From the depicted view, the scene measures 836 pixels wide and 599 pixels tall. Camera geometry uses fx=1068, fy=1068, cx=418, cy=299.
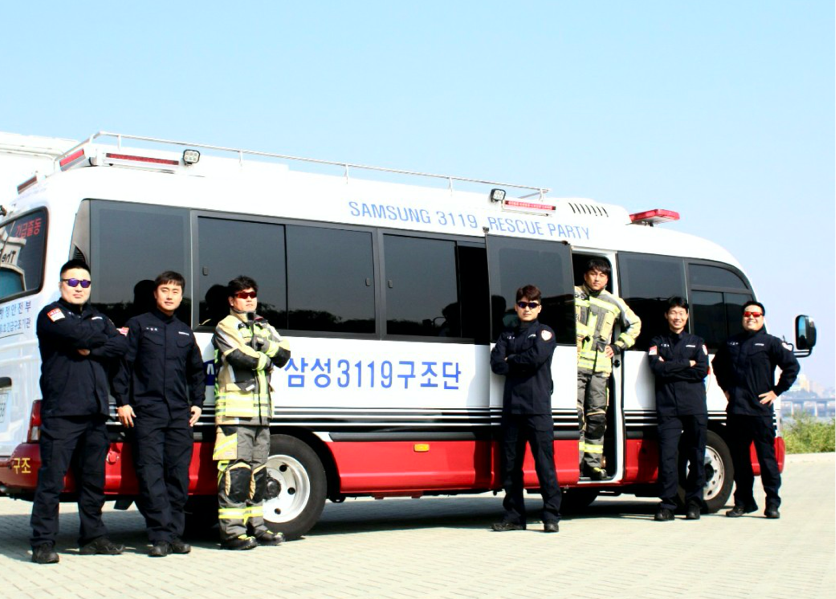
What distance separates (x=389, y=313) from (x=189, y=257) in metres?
1.85

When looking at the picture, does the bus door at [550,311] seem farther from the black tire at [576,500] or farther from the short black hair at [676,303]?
the black tire at [576,500]

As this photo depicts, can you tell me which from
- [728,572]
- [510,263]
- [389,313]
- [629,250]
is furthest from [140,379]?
[629,250]

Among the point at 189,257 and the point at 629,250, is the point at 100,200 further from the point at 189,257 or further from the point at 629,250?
the point at 629,250

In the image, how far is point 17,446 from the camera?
Result: 7.75 m

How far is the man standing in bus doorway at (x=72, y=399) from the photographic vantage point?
7.39 m

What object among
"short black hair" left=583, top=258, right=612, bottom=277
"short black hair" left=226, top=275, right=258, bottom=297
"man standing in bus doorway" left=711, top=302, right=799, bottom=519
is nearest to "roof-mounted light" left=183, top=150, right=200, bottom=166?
"short black hair" left=226, top=275, right=258, bottom=297

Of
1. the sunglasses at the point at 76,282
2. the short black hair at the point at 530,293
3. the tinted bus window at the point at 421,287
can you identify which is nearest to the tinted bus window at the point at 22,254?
the sunglasses at the point at 76,282

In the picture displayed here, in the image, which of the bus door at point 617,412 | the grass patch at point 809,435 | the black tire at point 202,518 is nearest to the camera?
the black tire at point 202,518

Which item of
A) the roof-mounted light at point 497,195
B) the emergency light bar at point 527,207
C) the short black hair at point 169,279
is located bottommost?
the short black hair at point 169,279

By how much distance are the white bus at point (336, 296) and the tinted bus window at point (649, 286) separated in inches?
1.5

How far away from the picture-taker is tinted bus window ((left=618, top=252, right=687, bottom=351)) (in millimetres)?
10953

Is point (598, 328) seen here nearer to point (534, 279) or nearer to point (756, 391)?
point (534, 279)

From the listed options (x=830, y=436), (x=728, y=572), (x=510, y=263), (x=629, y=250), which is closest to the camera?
(x=728, y=572)

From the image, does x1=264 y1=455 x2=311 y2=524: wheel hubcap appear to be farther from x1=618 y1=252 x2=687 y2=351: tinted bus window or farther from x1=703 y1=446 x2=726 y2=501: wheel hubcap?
x1=703 y1=446 x2=726 y2=501: wheel hubcap
